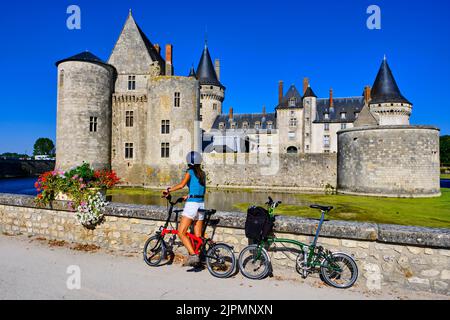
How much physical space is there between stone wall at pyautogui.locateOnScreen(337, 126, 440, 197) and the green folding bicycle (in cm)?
2012

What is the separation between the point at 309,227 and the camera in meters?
4.45

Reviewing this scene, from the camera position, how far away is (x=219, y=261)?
4.43 meters

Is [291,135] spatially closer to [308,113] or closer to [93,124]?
[308,113]

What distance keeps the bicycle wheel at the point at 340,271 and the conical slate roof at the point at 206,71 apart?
45046 mm

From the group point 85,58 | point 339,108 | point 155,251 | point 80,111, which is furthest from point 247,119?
point 155,251

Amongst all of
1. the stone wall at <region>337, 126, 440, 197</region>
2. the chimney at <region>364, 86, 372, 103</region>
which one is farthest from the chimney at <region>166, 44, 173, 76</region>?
the chimney at <region>364, 86, 372, 103</region>

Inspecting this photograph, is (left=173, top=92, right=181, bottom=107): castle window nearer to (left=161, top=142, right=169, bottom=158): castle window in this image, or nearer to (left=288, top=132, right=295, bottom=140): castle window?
(left=161, top=142, right=169, bottom=158): castle window

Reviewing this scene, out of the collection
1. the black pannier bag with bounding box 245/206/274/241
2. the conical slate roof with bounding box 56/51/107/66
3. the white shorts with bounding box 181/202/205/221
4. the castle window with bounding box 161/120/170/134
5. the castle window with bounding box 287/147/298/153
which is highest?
the conical slate roof with bounding box 56/51/107/66

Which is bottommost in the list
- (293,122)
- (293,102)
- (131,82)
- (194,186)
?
(194,186)

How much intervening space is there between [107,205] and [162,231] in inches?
63.5

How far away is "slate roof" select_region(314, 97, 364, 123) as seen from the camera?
4243 centimetres

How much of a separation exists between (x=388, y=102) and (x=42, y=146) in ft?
341
